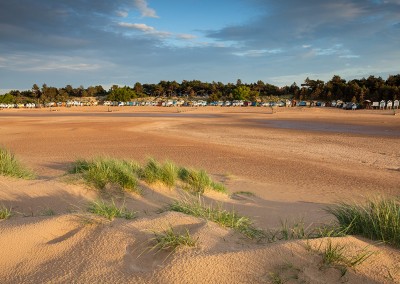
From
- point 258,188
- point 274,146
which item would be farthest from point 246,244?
point 274,146

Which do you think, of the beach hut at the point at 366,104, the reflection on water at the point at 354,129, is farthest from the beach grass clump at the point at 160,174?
the beach hut at the point at 366,104

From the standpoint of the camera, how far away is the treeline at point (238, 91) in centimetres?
6838

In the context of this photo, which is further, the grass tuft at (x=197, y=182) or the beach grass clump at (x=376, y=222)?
the grass tuft at (x=197, y=182)

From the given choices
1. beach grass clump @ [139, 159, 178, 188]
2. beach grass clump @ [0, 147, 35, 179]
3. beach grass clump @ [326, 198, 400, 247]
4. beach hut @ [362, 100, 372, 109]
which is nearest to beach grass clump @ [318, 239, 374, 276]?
beach grass clump @ [326, 198, 400, 247]

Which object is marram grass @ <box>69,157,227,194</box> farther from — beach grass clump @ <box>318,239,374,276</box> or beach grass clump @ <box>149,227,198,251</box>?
beach grass clump @ <box>318,239,374,276</box>

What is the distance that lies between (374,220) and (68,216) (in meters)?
3.31

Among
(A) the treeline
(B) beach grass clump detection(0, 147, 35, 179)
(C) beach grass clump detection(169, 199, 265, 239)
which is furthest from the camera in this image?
(A) the treeline

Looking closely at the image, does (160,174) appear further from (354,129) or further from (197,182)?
(354,129)

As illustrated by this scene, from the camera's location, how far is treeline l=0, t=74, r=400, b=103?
224 feet

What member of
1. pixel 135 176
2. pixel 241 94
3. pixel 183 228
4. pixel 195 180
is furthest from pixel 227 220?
pixel 241 94

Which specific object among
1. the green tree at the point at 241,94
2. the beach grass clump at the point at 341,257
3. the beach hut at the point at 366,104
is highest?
the green tree at the point at 241,94

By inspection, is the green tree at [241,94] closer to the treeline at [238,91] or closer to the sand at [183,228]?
the treeline at [238,91]

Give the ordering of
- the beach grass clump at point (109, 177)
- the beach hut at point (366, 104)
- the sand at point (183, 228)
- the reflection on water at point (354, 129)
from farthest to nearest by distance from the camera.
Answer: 1. the beach hut at point (366, 104)
2. the reflection on water at point (354, 129)
3. the beach grass clump at point (109, 177)
4. the sand at point (183, 228)

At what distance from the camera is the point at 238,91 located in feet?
284
